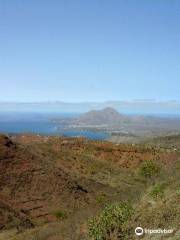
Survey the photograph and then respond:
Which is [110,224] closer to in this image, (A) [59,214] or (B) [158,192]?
(B) [158,192]

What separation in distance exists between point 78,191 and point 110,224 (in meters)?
35.7

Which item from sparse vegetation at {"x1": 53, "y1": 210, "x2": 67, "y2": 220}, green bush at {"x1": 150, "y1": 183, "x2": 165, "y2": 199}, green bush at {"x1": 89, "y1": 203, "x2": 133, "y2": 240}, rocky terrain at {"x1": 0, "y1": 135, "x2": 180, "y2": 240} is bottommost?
sparse vegetation at {"x1": 53, "y1": 210, "x2": 67, "y2": 220}

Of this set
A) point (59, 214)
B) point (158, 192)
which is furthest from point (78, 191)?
point (158, 192)

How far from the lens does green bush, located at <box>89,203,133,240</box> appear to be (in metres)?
19.4

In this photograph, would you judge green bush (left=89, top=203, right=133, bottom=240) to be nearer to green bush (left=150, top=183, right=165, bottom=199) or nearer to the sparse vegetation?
green bush (left=150, top=183, right=165, bottom=199)

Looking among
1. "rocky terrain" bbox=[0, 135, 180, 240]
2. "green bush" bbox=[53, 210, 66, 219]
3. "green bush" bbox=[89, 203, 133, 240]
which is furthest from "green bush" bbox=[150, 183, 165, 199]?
"green bush" bbox=[53, 210, 66, 219]

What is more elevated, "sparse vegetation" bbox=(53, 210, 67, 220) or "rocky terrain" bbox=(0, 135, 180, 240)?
"rocky terrain" bbox=(0, 135, 180, 240)

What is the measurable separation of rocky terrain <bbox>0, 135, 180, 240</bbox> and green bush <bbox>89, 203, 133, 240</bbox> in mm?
65

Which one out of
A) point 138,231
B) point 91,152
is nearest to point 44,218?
point 138,231

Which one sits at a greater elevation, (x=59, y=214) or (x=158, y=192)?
(x=158, y=192)

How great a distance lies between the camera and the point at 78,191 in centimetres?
5522

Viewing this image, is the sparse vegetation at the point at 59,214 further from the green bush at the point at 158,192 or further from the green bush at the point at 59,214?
the green bush at the point at 158,192

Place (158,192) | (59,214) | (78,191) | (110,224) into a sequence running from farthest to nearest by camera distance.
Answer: (78,191) < (59,214) < (158,192) < (110,224)

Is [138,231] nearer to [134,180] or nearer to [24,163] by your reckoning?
[24,163]
